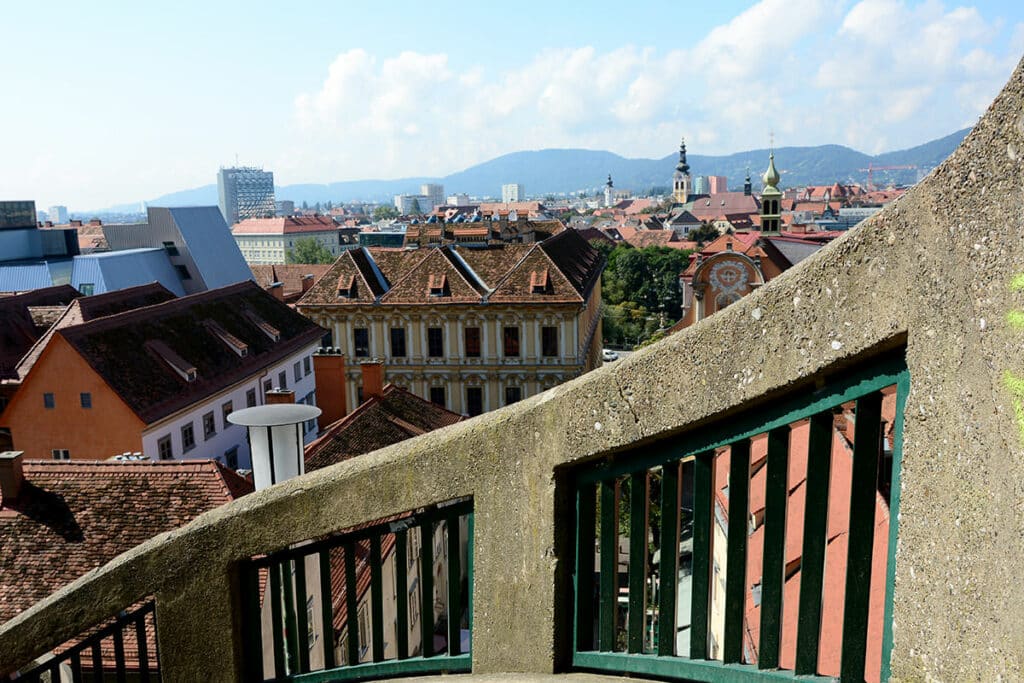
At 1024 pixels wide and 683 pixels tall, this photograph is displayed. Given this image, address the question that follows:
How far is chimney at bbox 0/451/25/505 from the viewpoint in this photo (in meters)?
14.5

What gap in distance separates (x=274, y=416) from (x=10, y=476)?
937 cm

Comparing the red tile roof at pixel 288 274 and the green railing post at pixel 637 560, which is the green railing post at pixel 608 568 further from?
the red tile roof at pixel 288 274

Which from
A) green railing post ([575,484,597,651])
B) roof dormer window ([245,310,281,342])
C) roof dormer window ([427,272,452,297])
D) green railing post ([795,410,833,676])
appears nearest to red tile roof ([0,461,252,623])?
green railing post ([575,484,597,651])

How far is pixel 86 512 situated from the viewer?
1452cm

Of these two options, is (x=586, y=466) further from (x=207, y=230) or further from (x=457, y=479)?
(x=207, y=230)

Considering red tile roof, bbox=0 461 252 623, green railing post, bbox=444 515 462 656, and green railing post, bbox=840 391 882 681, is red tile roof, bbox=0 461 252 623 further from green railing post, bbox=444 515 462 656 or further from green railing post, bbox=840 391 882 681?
green railing post, bbox=840 391 882 681

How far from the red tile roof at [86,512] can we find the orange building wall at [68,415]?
9.46m

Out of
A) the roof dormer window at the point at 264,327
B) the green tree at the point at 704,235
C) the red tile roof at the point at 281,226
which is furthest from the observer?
the red tile roof at the point at 281,226

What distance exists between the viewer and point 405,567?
423 cm

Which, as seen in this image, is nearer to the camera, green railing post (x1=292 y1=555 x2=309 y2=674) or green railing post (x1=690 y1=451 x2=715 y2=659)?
green railing post (x1=690 y1=451 x2=715 y2=659)

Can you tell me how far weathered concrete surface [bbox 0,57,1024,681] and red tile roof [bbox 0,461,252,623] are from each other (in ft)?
34.9

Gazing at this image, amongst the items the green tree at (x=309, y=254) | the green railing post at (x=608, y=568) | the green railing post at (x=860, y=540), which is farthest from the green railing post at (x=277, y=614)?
the green tree at (x=309, y=254)

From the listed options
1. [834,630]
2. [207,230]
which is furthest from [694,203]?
[834,630]

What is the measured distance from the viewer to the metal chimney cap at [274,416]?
7.91 m
